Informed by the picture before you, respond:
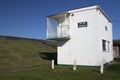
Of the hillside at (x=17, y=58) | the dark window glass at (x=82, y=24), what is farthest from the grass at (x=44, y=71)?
the dark window glass at (x=82, y=24)

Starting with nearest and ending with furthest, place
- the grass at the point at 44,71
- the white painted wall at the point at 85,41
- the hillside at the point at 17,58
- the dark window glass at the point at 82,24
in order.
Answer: the grass at the point at 44,71
the white painted wall at the point at 85,41
the hillside at the point at 17,58
the dark window glass at the point at 82,24

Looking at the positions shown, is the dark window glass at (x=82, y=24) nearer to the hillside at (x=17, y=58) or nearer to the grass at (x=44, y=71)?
the grass at (x=44, y=71)

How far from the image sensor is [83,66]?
20.2 m

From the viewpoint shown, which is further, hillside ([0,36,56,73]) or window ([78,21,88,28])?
window ([78,21,88,28])

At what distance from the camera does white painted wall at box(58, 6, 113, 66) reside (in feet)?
63.0

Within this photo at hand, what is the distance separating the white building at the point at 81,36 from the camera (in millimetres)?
19281

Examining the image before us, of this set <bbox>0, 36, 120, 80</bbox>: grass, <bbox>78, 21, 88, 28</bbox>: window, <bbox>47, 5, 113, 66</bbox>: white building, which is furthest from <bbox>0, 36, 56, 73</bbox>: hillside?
<bbox>78, 21, 88, 28</bbox>: window

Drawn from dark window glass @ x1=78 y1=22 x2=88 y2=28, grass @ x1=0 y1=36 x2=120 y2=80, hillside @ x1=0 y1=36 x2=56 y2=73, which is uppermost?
dark window glass @ x1=78 y1=22 x2=88 y2=28

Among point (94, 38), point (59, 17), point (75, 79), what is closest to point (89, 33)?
point (94, 38)

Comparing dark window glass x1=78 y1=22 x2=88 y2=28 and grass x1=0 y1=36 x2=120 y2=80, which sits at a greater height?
dark window glass x1=78 y1=22 x2=88 y2=28

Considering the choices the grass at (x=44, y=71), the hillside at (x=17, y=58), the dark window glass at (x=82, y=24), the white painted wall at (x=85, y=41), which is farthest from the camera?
the dark window glass at (x=82, y=24)

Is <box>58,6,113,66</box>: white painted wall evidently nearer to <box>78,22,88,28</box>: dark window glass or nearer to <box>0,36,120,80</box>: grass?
<box>78,22,88,28</box>: dark window glass

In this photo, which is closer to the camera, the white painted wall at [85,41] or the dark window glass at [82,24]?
the white painted wall at [85,41]

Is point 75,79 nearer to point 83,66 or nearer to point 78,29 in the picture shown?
point 83,66
